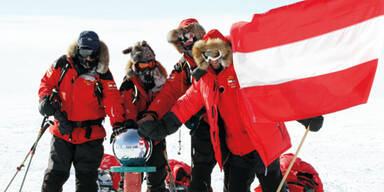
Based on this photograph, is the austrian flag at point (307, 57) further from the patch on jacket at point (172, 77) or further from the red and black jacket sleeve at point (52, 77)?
the red and black jacket sleeve at point (52, 77)

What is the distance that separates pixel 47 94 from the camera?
4117 mm

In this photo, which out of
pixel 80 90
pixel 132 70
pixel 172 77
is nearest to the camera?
pixel 172 77

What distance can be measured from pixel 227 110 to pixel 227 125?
17cm

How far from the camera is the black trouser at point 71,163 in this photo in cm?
417

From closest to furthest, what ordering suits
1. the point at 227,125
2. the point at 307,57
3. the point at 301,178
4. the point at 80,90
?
the point at 307,57, the point at 227,125, the point at 80,90, the point at 301,178

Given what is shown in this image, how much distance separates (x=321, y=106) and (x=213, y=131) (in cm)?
102

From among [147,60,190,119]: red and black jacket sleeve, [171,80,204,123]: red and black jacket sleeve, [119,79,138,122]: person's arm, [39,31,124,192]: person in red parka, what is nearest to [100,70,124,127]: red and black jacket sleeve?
[39,31,124,192]: person in red parka

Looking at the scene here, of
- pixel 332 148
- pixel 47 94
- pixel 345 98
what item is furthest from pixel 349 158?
pixel 47 94

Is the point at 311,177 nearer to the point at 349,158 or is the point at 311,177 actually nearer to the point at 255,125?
the point at 255,125

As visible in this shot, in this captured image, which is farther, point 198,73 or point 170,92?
point 170,92

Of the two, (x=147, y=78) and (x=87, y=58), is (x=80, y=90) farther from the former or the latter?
(x=147, y=78)

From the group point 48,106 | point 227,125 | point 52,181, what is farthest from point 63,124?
point 227,125

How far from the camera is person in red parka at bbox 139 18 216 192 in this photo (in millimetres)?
4059

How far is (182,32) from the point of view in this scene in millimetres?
4273
